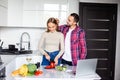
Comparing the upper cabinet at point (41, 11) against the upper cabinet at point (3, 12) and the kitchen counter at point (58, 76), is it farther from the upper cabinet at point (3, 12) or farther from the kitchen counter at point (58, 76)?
the kitchen counter at point (58, 76)

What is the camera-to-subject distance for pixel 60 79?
84.1 inches

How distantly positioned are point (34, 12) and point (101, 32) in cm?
155

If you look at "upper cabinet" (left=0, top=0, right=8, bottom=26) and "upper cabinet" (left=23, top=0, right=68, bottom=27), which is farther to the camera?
"upper cabinet" (left=23, top=0, right=68, bottom=27)

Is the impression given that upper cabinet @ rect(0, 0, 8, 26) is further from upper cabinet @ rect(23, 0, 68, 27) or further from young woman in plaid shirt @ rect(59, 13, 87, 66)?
young woman in plaid shirt @ rect(59, 13, 87, 66)

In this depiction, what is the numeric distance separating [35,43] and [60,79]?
2451 mm

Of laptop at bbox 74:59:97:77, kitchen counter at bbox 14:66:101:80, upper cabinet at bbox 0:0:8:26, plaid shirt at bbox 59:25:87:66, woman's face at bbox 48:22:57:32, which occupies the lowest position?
kitchen counter at bbox 14:66:101:80

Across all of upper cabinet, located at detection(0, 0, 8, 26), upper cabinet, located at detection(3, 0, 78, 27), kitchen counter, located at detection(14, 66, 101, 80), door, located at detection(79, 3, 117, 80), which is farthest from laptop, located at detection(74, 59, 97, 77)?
door, located at detection(79, 3, 117, 80)

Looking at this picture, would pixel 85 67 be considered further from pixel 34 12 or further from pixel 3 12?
pixel 34 12

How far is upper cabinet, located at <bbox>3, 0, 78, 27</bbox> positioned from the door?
23.4 inches

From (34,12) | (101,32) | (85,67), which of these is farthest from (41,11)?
(85,67)

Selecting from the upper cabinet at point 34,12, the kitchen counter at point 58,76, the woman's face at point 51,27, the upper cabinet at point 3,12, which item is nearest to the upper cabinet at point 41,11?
the upper cabinet at point 34,12

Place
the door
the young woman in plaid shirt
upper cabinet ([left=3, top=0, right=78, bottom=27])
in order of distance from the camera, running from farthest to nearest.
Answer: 1. the door
2. upper cabinet ([left=3, top=0, right=78, bottom=27])
3. the young woman in plaid shirt

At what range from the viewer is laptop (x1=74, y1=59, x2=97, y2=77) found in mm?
2213

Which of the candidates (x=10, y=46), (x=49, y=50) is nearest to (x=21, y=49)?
(x=10, y=46)
